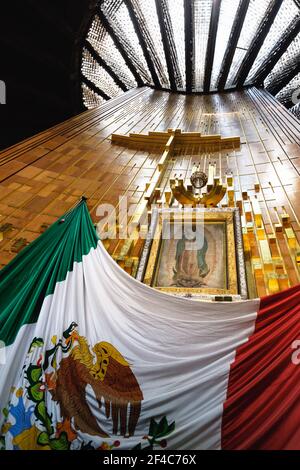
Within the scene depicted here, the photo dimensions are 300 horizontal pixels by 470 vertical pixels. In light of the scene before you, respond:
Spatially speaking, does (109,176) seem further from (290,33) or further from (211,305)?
(290,33)

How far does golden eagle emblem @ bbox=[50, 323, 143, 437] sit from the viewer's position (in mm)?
1398

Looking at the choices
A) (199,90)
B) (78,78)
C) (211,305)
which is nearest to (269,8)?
(199,90)

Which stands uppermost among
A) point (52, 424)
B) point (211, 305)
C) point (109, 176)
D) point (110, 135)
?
point (110, 135)

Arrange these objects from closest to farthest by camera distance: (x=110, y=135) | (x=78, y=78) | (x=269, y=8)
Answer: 1. (x=110, y=135)
2. (x=269, y=8)
3. (x=78, y=78)

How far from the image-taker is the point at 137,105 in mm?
6609

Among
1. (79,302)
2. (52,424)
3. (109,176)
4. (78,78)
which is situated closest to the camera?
(52,424)

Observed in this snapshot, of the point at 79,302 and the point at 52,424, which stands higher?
the point at 79,302

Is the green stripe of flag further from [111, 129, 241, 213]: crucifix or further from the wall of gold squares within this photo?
[111, 129, 241, 213]: crucifix

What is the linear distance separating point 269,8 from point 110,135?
3891 millimetres

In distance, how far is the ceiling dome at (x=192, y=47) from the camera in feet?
21.2

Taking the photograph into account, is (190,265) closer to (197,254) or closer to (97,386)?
(197,254)

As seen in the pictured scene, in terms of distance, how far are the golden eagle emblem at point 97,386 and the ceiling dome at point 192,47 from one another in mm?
6292

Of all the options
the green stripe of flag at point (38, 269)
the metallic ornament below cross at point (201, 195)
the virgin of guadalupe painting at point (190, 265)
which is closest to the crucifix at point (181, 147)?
the metallic ornament below cross at point (201, 195)

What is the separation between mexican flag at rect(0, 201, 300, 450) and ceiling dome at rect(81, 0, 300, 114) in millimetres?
6075
